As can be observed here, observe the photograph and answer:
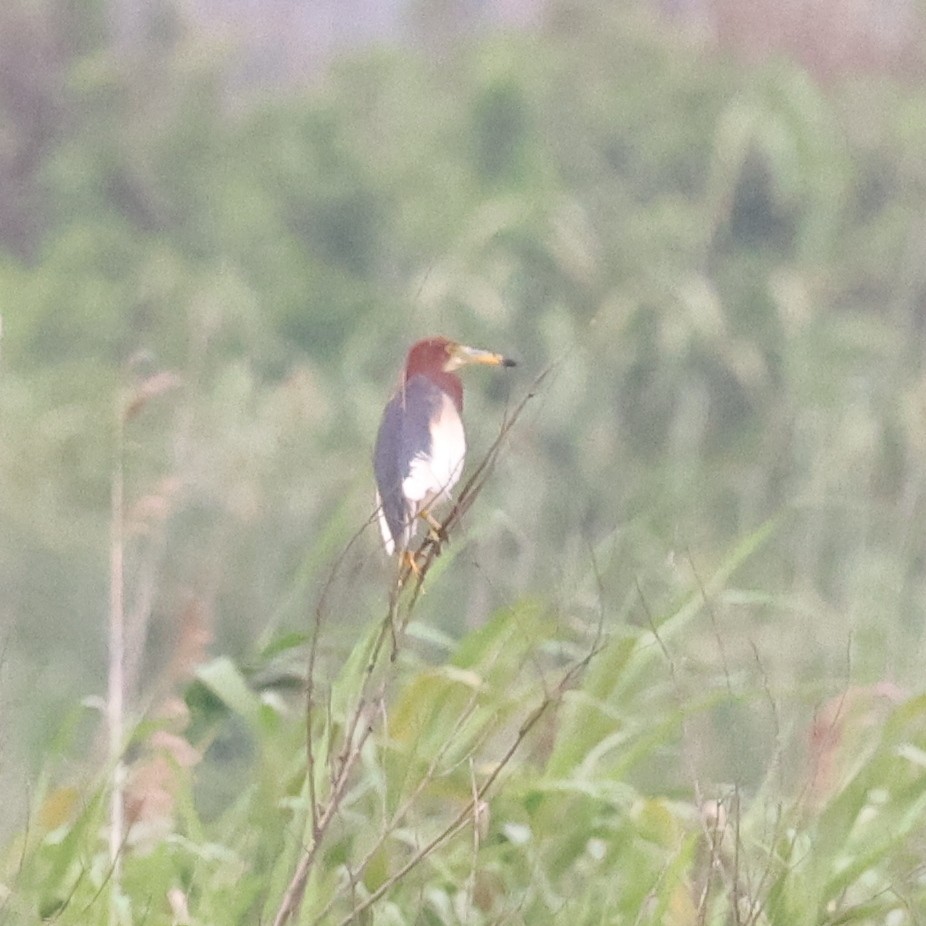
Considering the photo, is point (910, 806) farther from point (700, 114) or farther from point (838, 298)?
point (700, 114)

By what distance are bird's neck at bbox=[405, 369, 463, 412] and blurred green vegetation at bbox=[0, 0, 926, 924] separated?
94.3 inches

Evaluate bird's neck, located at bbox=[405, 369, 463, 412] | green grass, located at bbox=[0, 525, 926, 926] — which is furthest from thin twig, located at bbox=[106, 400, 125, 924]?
bird's neck, located at bbox=[405, 369, 463, 412]

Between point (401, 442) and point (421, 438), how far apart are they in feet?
0.06

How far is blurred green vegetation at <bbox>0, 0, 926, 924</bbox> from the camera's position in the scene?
15.9 ft

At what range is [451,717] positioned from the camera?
1547mm

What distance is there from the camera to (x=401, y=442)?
1251 mm

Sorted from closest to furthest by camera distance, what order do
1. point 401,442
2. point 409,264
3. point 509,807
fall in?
point 401,442 < point 509,807 < point 409,264

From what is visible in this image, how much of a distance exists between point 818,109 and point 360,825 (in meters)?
6.65

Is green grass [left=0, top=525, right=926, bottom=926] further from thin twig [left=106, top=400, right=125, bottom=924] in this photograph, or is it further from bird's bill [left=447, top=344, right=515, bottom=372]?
bird's bill [left=447, top=344, right=515, bottom=372]

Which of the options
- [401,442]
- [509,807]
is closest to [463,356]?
[401,442]

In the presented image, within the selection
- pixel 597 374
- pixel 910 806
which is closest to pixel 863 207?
pixel 597 374

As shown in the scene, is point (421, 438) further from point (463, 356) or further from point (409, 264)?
point (409, 264)

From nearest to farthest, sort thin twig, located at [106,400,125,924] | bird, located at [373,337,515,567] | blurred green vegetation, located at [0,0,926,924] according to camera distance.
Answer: bird, located at [373,337,515,567]
thin twig, located at [106,400,125,924]
blurred green vegetation, located at [0,0,926,924]

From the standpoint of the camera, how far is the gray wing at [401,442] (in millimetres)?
1211
